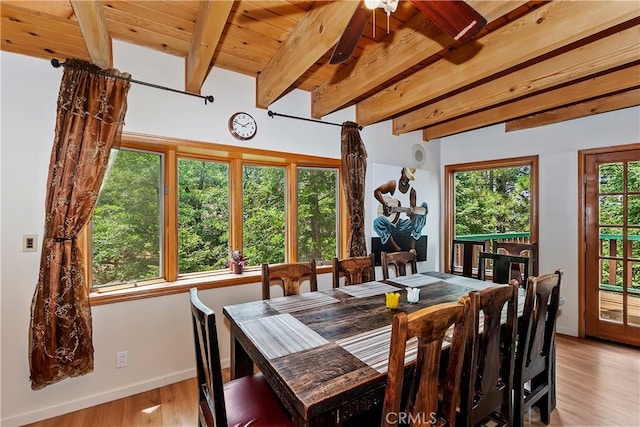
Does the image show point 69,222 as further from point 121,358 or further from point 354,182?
point 354,182

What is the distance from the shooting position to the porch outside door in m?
3.02

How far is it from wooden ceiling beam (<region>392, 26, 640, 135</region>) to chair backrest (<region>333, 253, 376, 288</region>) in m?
1.69

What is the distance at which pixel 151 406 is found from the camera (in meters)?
→ 2.10

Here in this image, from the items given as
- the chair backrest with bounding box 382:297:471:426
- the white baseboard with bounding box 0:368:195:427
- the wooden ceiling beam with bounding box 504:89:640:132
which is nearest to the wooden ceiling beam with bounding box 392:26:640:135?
the wooden ceiling beam with bounding box 504:89:640:132

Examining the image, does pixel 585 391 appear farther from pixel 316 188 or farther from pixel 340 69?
pixel 340 69

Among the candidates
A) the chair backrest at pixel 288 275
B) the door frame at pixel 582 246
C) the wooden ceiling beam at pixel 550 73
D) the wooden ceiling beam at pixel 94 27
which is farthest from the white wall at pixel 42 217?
the door frame at pixel 582 246

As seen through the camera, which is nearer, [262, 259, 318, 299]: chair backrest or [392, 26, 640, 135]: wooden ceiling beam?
[392, 26, 640, 135]: wooden ceiling beam

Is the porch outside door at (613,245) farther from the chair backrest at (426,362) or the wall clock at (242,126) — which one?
the wall clock at (242,126)

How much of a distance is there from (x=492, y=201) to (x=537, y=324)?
8.58 ft

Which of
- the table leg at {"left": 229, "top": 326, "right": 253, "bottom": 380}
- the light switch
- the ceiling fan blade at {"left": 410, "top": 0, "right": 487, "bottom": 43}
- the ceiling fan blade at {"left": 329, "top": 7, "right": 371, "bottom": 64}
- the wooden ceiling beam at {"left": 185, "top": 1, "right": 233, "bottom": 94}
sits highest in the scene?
the wooden ceiling beam at {"left": 185, "top": 1, "right": 233, "bottom": 94}

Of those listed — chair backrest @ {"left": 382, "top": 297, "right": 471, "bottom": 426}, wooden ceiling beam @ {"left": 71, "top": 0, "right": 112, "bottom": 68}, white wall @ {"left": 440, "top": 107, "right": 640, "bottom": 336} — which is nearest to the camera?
chair backrest @ {"left": 382, "top": 297, "right": 471, "bottom": 426}

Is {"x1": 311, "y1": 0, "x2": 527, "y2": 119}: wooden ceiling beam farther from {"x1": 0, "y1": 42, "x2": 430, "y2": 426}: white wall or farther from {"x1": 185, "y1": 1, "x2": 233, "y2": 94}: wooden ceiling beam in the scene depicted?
{"x1": 185, "y1": 1, "x2": 233, "y2": 94}: wooden ceiling beam

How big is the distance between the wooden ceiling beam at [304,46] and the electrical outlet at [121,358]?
90.0 inches

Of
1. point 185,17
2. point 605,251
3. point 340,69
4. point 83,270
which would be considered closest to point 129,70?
point 185,17
